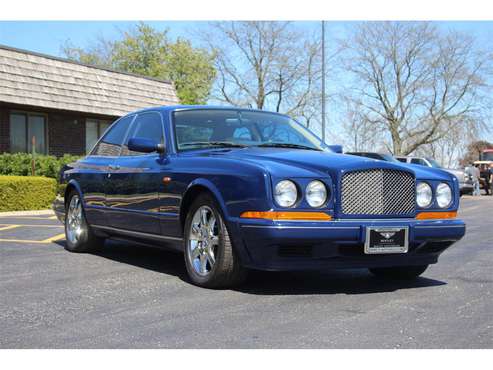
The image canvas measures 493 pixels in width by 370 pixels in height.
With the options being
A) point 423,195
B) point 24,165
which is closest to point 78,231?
point 423,195

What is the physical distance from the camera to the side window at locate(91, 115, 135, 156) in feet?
26.3

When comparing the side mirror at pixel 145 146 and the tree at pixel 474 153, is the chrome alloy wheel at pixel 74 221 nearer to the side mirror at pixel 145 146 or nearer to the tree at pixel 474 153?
the side mirror at pixel 145 146

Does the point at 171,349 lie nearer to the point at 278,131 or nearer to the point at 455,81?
the point at 278,131

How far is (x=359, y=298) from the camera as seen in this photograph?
5.59 metres

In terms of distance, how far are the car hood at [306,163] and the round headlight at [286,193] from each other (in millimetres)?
68

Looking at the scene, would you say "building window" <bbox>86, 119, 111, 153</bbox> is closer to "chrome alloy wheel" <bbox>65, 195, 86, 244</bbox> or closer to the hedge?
the hedge

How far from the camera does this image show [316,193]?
554 cm

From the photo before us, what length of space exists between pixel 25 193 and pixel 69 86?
644 centimetres

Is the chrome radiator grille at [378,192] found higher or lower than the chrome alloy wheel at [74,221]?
higher

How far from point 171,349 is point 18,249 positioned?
5.43m

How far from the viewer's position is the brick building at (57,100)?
20.6m

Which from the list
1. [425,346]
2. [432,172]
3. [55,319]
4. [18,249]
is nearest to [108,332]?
[55,319]

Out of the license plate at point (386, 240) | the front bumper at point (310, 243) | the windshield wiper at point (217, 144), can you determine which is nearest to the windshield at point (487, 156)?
the windshield wiper at point (217, 144)

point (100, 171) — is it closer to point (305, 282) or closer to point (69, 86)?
point (305, 282)
